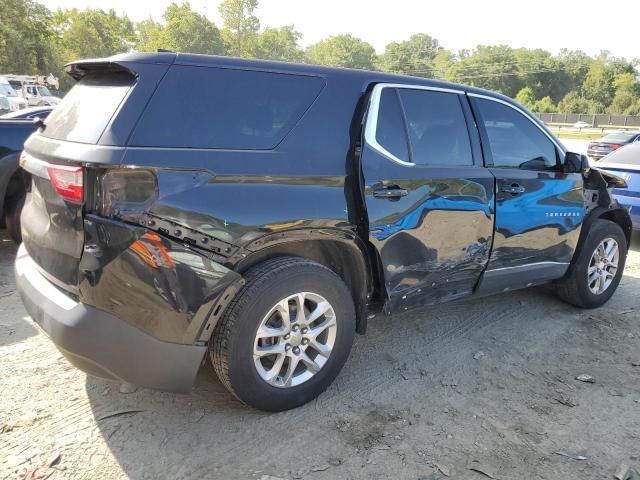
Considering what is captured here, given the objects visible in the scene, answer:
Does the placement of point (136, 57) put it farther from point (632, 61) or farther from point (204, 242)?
point (632, 61)

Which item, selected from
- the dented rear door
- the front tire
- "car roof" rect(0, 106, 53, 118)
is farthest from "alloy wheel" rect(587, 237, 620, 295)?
"car roof" rect(0, 106, 53, 118)

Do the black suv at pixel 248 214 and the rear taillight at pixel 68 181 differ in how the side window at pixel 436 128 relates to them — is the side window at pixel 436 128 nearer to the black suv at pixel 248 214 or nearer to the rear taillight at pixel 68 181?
the black suv at pixel 248 214

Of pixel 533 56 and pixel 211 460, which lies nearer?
pixel 211 460

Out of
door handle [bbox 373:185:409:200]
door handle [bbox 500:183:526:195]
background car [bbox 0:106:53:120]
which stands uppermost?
background car [bbox 0:106:53:120]

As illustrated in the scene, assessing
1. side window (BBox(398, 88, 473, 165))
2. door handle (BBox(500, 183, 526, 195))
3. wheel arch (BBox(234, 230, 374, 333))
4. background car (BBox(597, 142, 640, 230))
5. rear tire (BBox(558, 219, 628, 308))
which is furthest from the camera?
background car (BBox(597, 142, 640, 230))

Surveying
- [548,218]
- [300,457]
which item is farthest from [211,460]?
[548,218]

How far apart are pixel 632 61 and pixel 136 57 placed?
106 m

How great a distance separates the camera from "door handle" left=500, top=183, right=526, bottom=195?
3654 millimetres

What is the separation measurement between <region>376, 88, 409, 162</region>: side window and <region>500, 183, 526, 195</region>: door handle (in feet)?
3.00

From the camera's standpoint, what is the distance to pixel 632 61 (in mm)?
88062

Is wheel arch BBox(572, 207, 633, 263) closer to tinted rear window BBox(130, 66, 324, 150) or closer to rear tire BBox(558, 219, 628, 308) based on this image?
rear tire BBox(558, 219, 628, 308)

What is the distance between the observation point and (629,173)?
22.1ft

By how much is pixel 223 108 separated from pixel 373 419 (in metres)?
1.85

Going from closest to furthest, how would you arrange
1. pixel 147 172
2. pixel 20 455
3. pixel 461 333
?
pixel 147 172
pixel 20 455
pixel 461 333
